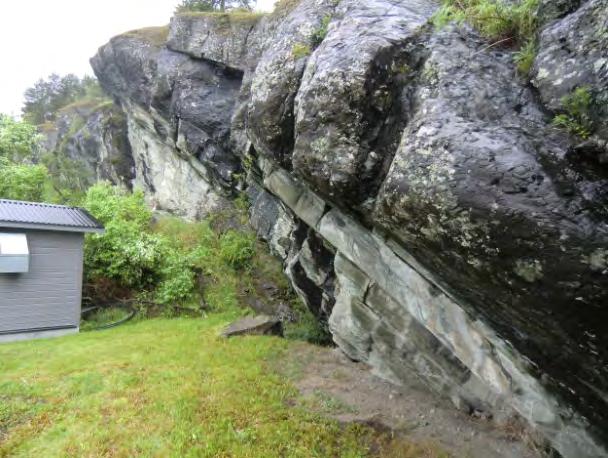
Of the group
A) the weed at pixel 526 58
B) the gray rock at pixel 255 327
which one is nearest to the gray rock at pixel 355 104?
the weed at pixel 526 58

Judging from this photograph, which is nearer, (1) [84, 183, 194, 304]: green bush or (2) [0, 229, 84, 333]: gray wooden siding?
(2) [0, 229, 84, 333]: gray wooden siding

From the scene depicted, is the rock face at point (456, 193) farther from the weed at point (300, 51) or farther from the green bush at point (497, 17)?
the green bush at point (497, 17)

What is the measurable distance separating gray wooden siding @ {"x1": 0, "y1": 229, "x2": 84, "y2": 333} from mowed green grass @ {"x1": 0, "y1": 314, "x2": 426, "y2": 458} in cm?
235

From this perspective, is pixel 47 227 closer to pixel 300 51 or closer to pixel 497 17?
pixel 300 51

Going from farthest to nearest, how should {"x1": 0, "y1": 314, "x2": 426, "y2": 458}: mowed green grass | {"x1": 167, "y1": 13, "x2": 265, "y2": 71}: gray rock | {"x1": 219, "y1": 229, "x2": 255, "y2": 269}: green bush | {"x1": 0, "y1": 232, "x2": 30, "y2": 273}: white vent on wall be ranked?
{"x1": 167, "y1": 13, "x2": 265, "y2": 71}: gray rock
{"x1": 219, "y1": 229, "x2": 255, "y2": 269}: green bush
{"x1": 0, "y1": 232, "x2": 30, "y2": 273}: white vent on wall
{"x1": 0, "y1": 314, "x2": 426, "y2": 458}: mowed green grass

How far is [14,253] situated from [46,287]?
1.94 meters

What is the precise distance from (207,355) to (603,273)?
1039 cm

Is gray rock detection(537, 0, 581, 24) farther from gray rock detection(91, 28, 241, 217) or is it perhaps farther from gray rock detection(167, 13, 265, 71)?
gray rock detection(91, 28, 241, 217)

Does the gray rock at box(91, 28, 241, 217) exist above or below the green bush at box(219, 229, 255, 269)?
above

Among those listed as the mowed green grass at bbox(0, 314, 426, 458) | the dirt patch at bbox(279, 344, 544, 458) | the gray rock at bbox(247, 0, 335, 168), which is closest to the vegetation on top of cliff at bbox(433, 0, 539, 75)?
the gray rock at bbox(247, 0, 335, 168)

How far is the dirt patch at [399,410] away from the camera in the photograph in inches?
338

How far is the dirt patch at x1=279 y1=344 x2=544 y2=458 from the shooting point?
8588mm

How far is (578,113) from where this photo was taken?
450 centimetres

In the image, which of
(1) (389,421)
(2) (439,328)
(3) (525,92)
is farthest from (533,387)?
(3) (525,92)
